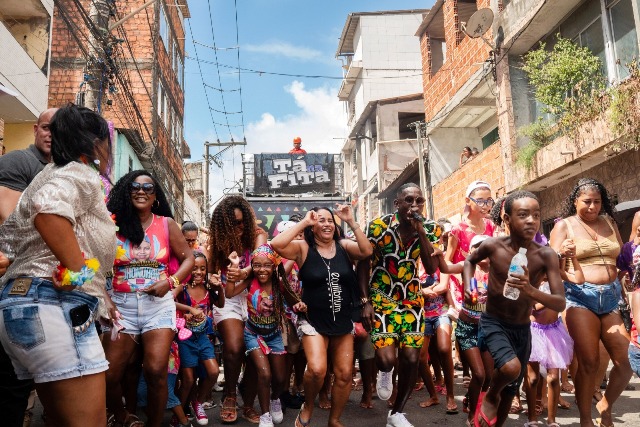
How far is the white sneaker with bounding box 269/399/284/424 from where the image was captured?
5.64 meters

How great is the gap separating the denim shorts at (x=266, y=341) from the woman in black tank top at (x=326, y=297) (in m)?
0.77

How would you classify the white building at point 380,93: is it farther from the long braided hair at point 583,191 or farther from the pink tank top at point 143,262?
the pink tank top at point 143,262

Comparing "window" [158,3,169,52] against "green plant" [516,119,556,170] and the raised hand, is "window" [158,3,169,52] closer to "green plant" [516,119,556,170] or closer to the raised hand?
"green plant" [516,119,556,170]

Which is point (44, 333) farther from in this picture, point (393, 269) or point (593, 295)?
point (593, 295)

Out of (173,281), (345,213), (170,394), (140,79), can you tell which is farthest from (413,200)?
(140,79)

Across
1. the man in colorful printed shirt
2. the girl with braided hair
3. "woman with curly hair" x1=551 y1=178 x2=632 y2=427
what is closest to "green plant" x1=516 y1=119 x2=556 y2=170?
"woman with curly hair" x1=551 y1=178 x2=632 y2=427

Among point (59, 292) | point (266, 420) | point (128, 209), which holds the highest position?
point (128, 209)

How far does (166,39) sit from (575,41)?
55.5 feet

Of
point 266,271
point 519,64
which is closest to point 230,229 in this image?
point 266,271

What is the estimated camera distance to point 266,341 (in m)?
5.77

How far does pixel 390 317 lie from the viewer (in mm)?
5176

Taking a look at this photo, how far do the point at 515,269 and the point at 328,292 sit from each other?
5.38ft

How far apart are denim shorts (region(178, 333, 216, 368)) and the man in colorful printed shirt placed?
178 cm

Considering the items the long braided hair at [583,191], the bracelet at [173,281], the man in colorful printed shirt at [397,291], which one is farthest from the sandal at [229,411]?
the long braided hair at [583,191]
